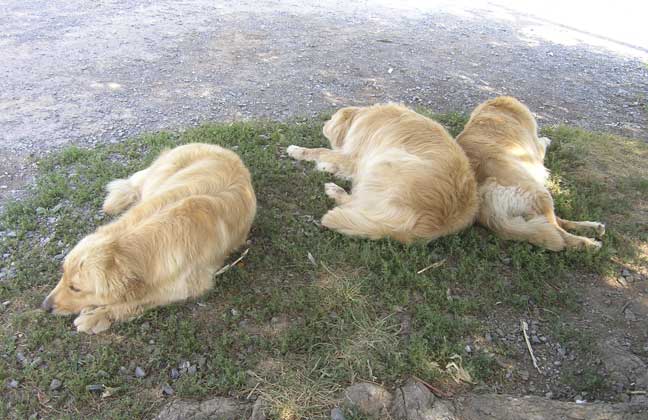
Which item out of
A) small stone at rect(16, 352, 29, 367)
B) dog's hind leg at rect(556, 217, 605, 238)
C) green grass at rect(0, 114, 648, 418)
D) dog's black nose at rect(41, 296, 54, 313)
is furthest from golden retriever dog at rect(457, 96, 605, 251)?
small stone at rect(16, 352, 29, 367)

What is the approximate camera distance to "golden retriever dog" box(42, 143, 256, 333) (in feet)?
10.8

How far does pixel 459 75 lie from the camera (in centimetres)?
866

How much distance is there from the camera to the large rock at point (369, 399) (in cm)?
288

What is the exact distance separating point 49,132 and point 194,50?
3.58m

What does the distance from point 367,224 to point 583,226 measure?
7.14ft

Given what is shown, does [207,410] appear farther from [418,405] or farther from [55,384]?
[418,405]

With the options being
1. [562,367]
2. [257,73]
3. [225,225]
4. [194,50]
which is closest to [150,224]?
[225,225]

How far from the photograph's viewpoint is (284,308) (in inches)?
146

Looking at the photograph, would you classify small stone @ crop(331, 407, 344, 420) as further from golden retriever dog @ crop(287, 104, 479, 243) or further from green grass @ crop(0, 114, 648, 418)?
golden retriever dog @ crop(287, 104, 479, 243)

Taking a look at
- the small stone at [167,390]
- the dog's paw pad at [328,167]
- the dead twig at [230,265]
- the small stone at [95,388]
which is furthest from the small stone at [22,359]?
the dog's paw pad at [328,167]

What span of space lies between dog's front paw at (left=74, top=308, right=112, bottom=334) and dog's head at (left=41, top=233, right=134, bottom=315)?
0.06 metres

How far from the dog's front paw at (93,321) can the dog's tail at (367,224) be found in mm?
2048

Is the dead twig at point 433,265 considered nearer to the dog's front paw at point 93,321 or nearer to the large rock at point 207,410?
the large rock at point 207,410

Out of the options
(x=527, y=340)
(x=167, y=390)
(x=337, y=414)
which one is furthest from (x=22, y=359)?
(x=527, y=340)
